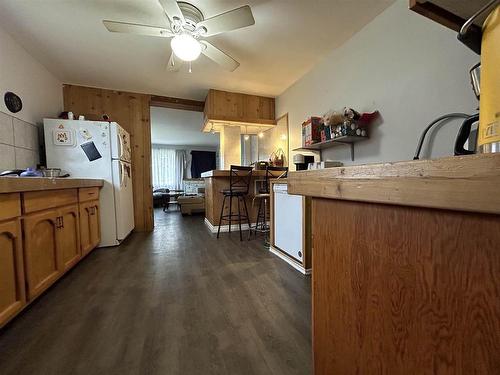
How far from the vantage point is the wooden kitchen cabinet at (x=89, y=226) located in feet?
7.36

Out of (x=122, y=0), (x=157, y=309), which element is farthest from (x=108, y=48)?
(x=157, y=309)

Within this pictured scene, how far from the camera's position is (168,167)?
8.86 m

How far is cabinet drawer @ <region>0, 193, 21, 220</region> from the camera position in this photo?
3.94 feet

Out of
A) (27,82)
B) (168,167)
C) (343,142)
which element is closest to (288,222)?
(343,142)

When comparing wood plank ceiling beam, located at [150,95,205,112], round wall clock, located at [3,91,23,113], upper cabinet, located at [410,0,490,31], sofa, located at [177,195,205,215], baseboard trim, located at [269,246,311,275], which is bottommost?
baseboard trim, located at [269,246,311,275]

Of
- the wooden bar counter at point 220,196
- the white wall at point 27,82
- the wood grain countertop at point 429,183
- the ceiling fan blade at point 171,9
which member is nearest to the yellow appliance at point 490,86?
the wood grain countertop at point 429,183

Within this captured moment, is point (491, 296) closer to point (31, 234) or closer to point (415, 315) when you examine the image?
point (415, 315)

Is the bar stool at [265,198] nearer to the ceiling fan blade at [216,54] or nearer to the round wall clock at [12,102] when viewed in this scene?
the ceiling fan blade at [216,54]

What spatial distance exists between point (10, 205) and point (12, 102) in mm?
1614

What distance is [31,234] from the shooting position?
4.74 feet

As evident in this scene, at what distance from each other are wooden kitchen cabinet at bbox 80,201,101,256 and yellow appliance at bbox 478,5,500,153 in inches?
112

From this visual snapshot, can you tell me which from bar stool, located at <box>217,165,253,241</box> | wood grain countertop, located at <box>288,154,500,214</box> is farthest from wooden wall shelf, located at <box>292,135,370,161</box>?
wood grain countertop, located at <box>288,154,500,214</box>

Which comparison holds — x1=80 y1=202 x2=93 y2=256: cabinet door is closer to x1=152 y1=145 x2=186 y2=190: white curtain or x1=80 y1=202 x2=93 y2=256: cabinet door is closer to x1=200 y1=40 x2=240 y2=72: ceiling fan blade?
x1=200 y1=40 x2=240 y2=72: ceiling fan blade

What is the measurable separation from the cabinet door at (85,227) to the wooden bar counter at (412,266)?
2502mm
